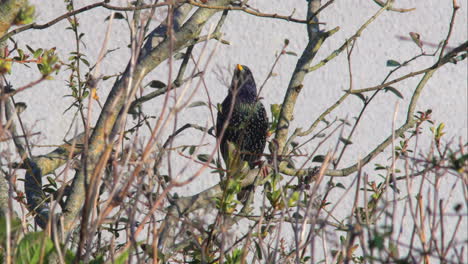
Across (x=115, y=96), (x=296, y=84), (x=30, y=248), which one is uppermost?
(x=296, y=84)

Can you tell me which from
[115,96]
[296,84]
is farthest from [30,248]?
[296,84]

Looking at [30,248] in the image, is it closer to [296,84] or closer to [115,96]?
[115,96]

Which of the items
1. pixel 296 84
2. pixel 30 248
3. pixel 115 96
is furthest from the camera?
pixel 296 84

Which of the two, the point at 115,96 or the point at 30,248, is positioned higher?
the point at 115,96

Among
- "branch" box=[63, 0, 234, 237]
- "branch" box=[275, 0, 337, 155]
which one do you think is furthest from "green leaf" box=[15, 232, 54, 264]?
"branch" box=[275, 0, 337, 155]

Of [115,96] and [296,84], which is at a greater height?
[296,84]

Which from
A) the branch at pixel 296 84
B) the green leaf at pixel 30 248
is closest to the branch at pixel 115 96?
the branch at pixel 296 84

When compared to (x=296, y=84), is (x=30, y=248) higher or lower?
lower

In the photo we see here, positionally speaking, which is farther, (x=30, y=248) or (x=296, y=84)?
(x=296, y=84)

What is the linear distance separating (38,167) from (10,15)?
0.55m

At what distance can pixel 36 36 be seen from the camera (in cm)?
295

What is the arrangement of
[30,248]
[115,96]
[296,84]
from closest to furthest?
[30,248] → [115,96] → [296,84]

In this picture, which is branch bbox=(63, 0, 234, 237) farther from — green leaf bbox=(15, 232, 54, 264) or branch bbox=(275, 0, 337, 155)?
green leaf bbox=(15, 232, 54, 264)

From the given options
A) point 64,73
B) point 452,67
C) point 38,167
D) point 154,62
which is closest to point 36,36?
point 64,73
